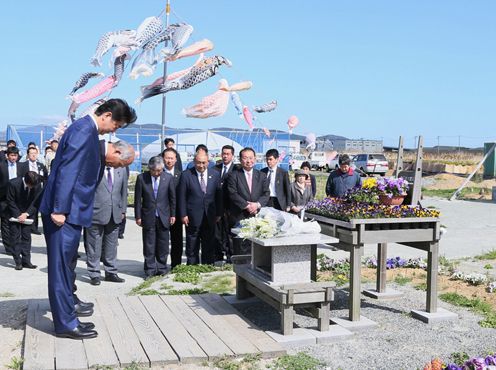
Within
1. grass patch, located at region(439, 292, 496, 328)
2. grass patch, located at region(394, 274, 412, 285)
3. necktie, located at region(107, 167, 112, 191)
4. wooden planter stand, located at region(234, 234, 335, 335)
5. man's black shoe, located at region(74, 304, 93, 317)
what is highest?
necktie, located at region(107, 167, 112, 191)

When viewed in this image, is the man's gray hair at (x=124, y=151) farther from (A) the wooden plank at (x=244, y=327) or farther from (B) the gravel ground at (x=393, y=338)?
(B) the gravel ground at (x=393, y=338)

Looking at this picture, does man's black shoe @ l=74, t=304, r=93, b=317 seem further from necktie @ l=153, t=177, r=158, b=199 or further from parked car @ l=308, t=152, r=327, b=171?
parked car @ l=308, t=152, r=327, b=171

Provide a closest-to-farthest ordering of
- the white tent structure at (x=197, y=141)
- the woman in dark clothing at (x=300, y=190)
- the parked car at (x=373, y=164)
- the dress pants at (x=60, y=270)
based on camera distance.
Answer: the dress pants at (x=60, y=270) → the woman in dark clothing at (x=300, y=190) → the white tent structure at (x=197, y=141) → the parked car at (x=373, y=164)

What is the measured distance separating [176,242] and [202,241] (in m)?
0.38

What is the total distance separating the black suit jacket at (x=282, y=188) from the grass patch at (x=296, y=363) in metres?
4.78

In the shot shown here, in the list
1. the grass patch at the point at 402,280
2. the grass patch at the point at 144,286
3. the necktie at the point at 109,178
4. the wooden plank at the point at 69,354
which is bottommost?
the grass patch at the point at 144,286

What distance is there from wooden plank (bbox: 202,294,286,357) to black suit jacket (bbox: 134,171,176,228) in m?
2.45

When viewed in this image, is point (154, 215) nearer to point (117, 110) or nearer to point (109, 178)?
point (109, 178)

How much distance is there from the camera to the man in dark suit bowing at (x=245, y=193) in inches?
329

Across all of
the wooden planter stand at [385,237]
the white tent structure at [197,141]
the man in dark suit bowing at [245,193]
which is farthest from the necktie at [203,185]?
the white tent structure at [197,141]

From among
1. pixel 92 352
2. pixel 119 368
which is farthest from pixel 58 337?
pixel 119 368

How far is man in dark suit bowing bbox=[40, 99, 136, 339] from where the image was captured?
4582 millimetres

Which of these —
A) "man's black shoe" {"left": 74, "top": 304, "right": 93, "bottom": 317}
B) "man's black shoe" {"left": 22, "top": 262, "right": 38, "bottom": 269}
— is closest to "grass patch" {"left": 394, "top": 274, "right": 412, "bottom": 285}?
"man's black shoe" {"left": 74, "top": 304, "right": 93, "bottom": 317}

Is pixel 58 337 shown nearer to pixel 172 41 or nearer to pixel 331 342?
pixel 331 342
